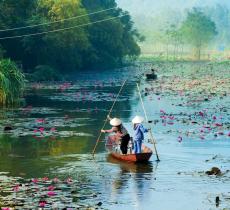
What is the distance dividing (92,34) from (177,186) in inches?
4003

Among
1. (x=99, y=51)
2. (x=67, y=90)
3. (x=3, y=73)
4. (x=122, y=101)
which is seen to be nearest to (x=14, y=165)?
(x=3, y=73)

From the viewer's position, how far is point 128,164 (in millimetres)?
30766

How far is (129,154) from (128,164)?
1.35 ft

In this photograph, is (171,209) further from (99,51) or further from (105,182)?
(99,51)

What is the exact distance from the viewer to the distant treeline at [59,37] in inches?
3856

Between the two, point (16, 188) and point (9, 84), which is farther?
point (9, 84)

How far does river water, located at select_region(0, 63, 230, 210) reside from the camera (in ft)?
83.2

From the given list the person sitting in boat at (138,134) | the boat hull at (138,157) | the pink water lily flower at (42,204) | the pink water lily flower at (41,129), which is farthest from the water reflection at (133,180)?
the pink water lily flower at (41,129)

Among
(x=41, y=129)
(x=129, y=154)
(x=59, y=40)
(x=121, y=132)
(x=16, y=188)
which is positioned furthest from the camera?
(x=59, y=40)

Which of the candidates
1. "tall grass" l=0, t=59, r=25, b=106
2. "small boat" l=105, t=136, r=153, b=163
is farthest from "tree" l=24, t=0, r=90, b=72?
"small boat" l=105, t=136, r=153, b=163

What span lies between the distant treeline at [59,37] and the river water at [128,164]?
3133cm

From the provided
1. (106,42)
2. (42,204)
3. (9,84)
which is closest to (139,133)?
(42,204)

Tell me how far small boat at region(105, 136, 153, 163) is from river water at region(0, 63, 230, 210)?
0.88ft

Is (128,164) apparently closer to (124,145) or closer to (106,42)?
(124,145)
